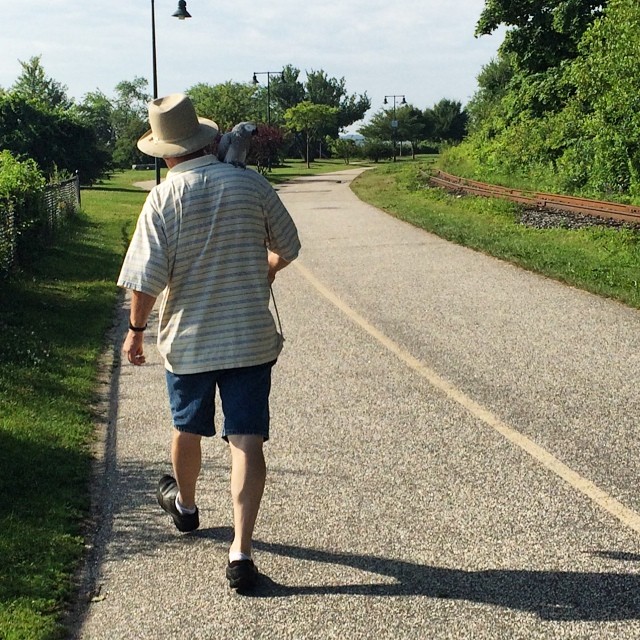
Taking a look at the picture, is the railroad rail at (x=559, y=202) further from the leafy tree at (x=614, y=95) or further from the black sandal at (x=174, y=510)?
the black sandal at (x=174, y=510)

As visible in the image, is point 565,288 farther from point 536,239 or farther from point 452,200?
point 452,200

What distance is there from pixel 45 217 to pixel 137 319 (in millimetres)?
12984

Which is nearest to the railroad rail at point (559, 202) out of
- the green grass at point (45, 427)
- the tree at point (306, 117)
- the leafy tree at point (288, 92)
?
the green grass at point (45, 427)

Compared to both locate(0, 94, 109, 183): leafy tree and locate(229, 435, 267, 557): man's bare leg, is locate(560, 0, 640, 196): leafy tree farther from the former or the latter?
locate(0, 94, 109, 183): leafy tree

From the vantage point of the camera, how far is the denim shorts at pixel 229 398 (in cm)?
396

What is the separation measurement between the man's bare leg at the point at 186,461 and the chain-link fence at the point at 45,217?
25.7 ft

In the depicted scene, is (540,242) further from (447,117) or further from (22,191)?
(447,117)

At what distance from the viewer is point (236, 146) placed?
13.4ft

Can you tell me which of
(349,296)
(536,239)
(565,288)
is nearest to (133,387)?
(349,296)

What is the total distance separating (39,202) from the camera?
15.7 metres

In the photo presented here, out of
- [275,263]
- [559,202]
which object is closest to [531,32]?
[559,202]

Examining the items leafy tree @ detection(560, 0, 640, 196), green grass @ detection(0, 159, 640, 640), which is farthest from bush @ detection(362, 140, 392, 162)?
green grass @ detection(0, 159, 640, 640)

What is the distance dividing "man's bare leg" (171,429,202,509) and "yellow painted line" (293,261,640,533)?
6.54 feet

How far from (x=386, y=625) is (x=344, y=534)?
912 millimetres
